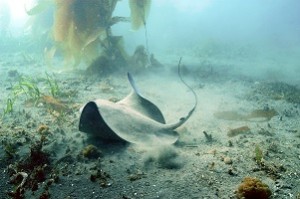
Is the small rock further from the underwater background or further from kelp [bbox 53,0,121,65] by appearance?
kelp [bbox 53,0,121,65]

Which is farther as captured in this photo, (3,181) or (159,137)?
(159,137)

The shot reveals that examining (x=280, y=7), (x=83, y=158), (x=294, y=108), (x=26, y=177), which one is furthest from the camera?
(x=280, y=7)

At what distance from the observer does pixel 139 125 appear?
4691 mm

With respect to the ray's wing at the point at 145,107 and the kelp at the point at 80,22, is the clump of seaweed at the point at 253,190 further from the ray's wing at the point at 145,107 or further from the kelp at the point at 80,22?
the kelp at the point at 80,22

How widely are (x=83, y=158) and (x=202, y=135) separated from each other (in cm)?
234

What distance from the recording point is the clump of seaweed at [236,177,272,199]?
11.0 ft

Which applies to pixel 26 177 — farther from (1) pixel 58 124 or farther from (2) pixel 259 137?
(2) pixel 259 137

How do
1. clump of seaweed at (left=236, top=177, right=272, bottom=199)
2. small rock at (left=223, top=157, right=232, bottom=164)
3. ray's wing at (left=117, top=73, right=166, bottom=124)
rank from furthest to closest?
ray's wing at (left=117, top=73, right=166, bottom=124)
small rock at (left=223, top=157, right=232, bottom=164)
clump of seaweed at (left=236, top=177, right=272, bottom=199)

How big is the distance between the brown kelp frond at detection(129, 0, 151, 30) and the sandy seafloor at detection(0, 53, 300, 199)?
384 cm

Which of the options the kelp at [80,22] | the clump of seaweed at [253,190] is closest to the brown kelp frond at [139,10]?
the kelp at [80,22]

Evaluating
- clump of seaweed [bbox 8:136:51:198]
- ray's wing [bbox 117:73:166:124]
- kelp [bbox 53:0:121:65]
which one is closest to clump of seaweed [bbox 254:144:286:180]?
ray's wing [bbox 117:73:166:124]

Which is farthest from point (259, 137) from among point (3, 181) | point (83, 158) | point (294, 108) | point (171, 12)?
point (171, 12)

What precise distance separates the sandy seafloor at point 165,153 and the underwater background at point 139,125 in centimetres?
2

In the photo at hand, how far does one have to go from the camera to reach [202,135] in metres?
5.60
